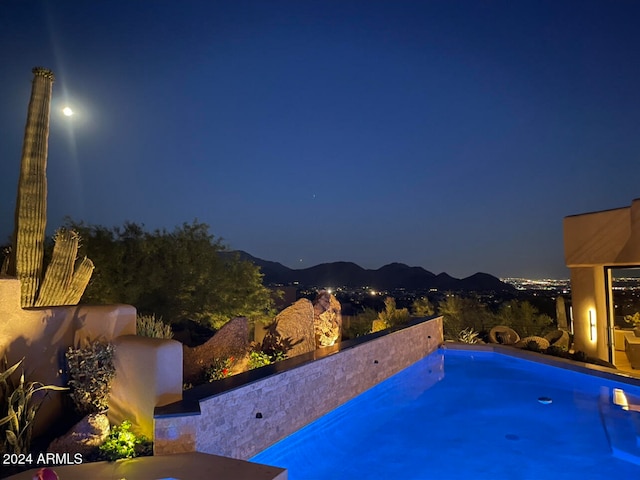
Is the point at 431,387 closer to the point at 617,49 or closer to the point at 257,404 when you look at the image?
the point at 257,404

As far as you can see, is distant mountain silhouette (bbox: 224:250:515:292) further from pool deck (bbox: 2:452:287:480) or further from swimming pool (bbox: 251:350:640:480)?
pool deck (bbox: 2:452:287:480)

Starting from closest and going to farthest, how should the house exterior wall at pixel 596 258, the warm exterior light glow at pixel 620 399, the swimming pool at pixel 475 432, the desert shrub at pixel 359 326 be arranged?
the swimming pool at pixel 475 432 < the warm exterior light glow at pixel 620 399 < the house exterior wall at pixel 596 258 < the desert shrub at pixel 359 326

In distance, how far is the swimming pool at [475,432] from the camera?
6754 millimetres

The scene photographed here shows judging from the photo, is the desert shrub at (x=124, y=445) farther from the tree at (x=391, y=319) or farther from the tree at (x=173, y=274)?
the tree at (x=391, y=319)

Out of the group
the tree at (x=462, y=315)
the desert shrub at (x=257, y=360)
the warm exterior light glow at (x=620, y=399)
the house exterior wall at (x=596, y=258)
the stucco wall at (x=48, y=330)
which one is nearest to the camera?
the stucco wall at (x=48, y=330)

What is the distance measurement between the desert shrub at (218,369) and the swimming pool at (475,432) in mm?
1527

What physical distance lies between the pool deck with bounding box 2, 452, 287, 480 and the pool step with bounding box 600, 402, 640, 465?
5.85 metres

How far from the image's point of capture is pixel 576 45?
48.6 feet

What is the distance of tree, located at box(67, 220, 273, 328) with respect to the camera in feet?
41.3

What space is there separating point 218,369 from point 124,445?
2.47 m

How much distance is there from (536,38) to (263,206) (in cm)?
1813

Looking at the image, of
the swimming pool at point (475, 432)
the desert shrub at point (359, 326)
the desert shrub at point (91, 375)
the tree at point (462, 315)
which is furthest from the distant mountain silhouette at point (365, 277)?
the desert shrub at point (91, 375)

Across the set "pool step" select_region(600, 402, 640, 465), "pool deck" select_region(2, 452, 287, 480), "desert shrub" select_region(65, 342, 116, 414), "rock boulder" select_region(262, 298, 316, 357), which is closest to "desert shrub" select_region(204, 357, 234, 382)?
"desert shrub" select_region(65, 342, 116, 414)

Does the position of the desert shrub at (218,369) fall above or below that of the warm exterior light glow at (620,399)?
above
